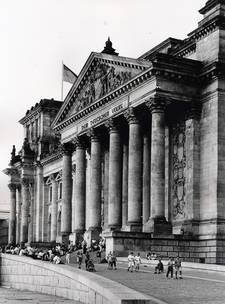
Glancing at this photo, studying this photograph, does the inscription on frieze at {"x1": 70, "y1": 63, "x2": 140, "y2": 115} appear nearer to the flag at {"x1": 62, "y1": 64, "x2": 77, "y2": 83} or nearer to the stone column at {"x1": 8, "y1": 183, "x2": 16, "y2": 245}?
the flag at {"x1": 62, "y1": 64, "x2": 77, "y2": 83}

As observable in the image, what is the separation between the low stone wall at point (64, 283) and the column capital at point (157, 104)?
15.2 metres

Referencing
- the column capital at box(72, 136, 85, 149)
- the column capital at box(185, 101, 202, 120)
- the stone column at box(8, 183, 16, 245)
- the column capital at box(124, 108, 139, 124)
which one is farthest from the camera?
the stone column at box(8, 183, 16, 245)

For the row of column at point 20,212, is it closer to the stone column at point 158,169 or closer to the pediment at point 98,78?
the pediment at point 98,78

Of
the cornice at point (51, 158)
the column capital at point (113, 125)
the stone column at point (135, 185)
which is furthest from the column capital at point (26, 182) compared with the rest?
the stone column at point (135, 185)

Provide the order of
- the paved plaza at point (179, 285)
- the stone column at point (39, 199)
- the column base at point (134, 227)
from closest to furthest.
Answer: the paved plaza at point (179, 285) → the column base at point (134, 227) → the stone column at point (39, 199)

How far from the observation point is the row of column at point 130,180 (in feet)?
167

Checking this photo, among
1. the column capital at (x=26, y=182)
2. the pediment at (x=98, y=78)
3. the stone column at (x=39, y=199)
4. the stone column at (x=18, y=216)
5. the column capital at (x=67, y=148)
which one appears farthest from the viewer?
the stone column at (x=18, y=216)

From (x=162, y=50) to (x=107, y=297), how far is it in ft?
130

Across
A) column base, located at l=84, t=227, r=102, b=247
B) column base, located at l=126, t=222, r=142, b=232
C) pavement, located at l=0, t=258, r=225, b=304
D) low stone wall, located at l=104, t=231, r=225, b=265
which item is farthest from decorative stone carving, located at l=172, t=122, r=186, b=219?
pavement, located at l=0, t=258, r=225, b=304

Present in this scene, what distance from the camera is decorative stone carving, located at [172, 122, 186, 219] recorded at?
5412 cm

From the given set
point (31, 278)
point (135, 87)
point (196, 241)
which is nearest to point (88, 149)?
point (135, 87)

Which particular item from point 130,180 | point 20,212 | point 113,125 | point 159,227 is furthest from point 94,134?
point 20,212

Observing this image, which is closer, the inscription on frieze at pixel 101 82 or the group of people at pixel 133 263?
the group of people at pixel 133 263

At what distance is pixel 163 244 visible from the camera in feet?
162
